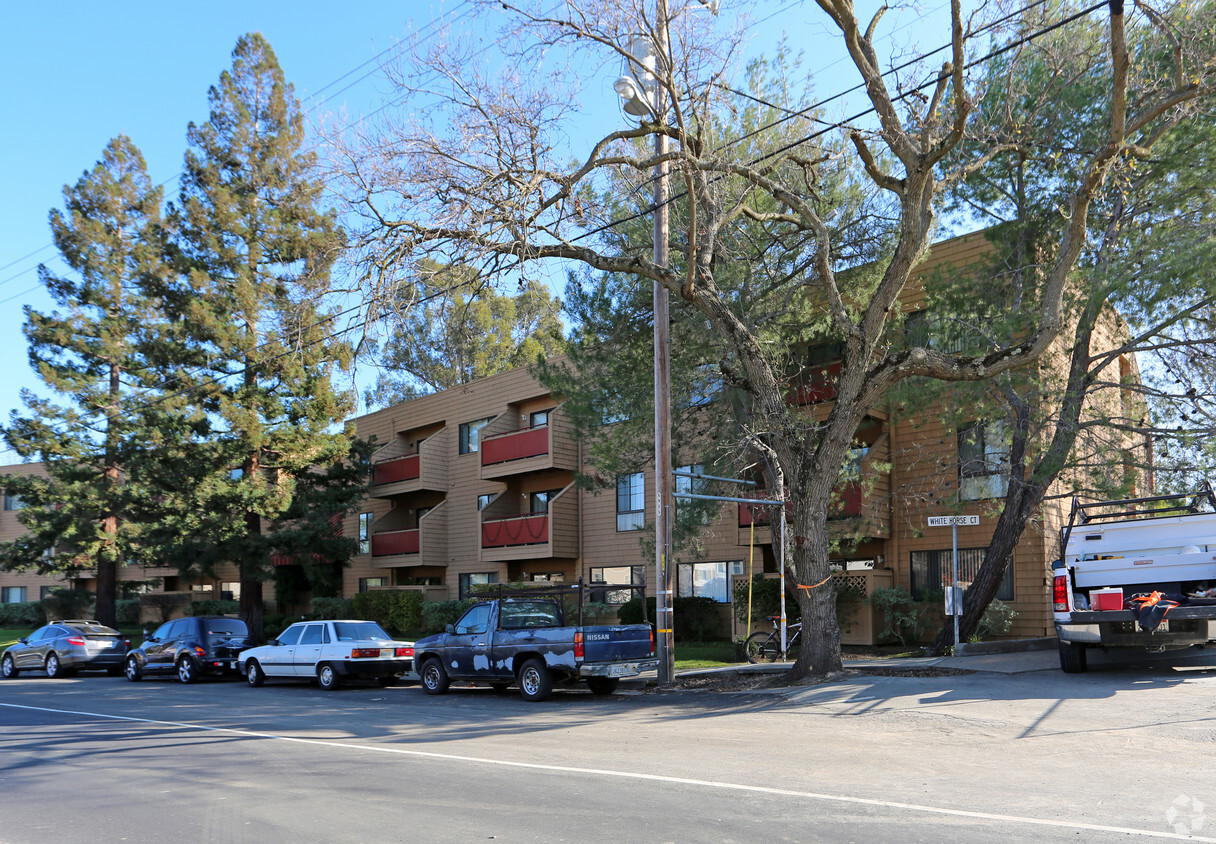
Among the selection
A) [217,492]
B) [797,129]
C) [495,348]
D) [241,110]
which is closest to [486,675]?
[797,129]

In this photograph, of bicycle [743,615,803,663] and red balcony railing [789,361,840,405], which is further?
→ red balcony railing [789,361,840,405]

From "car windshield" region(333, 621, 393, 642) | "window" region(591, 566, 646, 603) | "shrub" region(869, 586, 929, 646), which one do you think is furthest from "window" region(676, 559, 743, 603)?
"car windshield" region(333, 621, 393, 642)

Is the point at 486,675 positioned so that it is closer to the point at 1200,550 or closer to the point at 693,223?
the point at 693,223

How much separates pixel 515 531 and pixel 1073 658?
20709mm

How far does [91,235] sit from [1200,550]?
35.7 metres

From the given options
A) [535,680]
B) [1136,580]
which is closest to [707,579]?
[535,680]

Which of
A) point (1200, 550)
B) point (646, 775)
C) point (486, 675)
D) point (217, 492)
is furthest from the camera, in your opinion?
point (217, 492)

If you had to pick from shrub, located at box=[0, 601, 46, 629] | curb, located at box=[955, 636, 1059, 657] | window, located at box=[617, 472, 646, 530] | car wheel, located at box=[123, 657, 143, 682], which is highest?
window, located at box=[617, 472, 646, 530]

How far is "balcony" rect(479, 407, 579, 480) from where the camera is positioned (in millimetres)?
31672

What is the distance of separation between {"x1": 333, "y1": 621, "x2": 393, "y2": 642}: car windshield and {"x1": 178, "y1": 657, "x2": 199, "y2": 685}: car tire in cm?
426

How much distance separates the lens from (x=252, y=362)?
3194cm

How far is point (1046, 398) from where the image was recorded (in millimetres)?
17922

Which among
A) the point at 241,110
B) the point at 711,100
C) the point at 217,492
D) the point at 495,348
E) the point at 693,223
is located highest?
A: the point at 241,110

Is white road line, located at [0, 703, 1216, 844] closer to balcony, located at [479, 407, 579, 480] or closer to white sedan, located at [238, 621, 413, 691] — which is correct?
white sedan, located at [238, 621, 413, 691]
